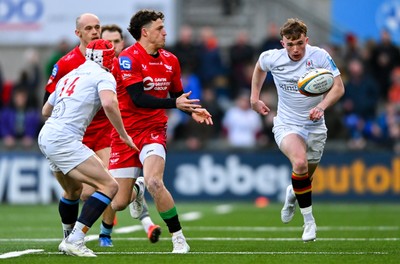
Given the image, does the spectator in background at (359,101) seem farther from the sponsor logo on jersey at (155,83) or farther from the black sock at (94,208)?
the black sock at (94,208)

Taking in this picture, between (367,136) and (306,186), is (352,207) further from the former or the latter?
(306,186)

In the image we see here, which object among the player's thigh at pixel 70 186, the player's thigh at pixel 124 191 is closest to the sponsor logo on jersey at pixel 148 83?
the player's thigh at pixel 124 191

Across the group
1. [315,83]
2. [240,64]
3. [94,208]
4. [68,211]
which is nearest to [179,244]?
[94,208]

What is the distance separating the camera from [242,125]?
77.9ft

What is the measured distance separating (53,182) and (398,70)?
7.94 meters

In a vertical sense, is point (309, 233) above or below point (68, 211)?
below

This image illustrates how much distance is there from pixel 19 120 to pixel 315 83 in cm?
1336

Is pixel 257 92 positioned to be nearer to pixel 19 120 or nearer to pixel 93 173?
pixel 93 173

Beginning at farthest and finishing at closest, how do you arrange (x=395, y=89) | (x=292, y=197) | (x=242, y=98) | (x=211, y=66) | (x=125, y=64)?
(x=211, y=66) → (x=395, y=89) → (x=242, y=98) → (x=292, y=197) → (x=125, y=64)

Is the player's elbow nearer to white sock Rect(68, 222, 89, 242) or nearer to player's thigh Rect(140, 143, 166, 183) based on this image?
player's thigh Rect(140, 143, 166, 183)

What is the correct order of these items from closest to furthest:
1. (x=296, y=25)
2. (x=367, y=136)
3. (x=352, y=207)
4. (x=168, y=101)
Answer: (x=168, y=101) < (x=296, y=25) < (x=352, y=207) < (x=367, y=136)

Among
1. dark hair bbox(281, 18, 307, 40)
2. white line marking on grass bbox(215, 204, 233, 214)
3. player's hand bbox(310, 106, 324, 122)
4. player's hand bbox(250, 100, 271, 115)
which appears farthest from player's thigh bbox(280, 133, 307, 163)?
white line marking on grass bbox(215, 204, 233, 214)

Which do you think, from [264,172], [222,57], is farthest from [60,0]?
[264,172]

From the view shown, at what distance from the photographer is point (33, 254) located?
11.5 meters
